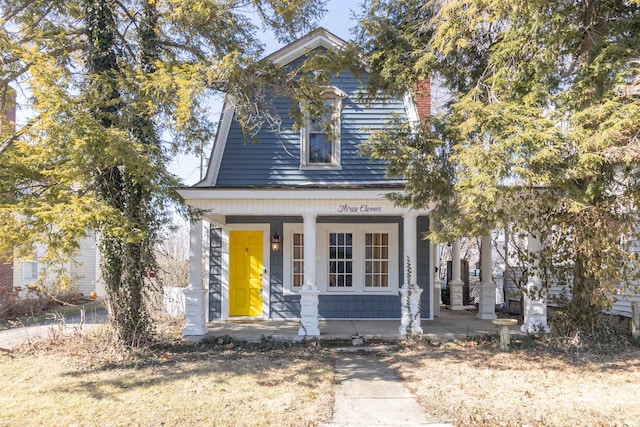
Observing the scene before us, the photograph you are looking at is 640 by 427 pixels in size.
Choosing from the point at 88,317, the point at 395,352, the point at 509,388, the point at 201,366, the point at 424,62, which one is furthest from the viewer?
the point at 88,317

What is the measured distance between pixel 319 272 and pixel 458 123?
5.52 m

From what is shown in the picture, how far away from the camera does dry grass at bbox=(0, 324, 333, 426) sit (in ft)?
16.6

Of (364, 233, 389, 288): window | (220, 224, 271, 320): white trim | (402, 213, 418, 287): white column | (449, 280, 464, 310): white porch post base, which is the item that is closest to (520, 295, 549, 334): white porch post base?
(402, 213, 418, 287): white column

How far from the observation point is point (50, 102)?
631 cm

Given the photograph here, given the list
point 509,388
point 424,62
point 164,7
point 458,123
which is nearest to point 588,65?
point 458,123

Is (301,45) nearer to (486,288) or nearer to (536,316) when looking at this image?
(486,288)

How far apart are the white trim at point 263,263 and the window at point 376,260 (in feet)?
8.36

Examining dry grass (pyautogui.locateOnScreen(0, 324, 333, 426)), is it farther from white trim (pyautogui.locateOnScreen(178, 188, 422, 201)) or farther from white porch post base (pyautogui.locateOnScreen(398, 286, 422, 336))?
white trim (pyautogui.locateOnScreen(178, 188, 422, 201))

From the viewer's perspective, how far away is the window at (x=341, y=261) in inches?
449

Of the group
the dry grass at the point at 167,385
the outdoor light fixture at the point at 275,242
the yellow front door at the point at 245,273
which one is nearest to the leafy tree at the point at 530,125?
the dry grass at the point at 167,385

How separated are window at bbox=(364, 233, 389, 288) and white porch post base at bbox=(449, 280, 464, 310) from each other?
3879mm

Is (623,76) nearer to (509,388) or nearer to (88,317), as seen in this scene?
(509,388)

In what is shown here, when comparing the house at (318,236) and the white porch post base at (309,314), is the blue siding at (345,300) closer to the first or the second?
the house at (318,236)

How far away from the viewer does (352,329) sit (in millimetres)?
9719
